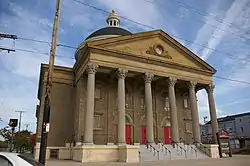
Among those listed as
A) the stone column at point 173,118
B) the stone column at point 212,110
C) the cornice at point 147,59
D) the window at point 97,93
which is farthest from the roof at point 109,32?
the stone column at point 212,110

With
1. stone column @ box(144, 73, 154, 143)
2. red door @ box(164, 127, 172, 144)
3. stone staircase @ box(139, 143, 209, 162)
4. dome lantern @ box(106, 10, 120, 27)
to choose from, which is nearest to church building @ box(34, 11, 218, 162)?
stone column @ box(144, 73, 154, 143)

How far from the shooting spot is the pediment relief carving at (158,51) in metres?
26.5

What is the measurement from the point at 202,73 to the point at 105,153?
16030mm

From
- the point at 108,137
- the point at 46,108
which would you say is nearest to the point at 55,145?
the point at 108,137

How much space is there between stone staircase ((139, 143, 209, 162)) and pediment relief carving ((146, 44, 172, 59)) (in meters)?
10.1

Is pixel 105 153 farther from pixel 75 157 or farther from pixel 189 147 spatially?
pixel 189 147

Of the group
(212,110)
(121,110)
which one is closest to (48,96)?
(121,110)

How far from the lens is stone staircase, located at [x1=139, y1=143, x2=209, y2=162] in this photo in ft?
69.3

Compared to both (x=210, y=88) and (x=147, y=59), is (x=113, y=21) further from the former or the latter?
(x=210, y=88)

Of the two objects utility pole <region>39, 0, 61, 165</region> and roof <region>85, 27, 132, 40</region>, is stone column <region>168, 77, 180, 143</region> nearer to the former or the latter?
roof <region>85, 27, 132, 40</region>

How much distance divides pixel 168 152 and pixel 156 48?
11671 mm

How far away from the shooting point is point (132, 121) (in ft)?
90.9

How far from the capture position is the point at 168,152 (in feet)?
73.1

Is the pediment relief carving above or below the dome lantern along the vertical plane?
below
